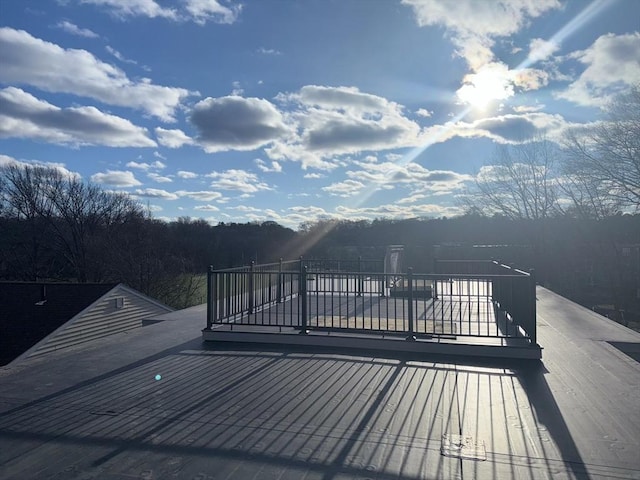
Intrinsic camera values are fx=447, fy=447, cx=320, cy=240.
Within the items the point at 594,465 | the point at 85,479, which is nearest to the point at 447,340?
the point at 594,465

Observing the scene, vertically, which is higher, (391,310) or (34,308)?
(391,310)

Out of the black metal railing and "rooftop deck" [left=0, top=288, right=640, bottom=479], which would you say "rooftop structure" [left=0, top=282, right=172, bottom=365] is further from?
"rooftop deck" [left=0, top=288, right=640, bottom=479]

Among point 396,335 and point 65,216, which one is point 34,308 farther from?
point 65,216

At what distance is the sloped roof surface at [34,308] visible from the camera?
1590 centimetres

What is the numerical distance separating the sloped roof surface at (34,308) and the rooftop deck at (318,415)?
11.4 metres

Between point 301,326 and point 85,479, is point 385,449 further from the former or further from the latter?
point 301,326

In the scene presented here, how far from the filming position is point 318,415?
13.5 ft

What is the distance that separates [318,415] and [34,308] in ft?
57.0

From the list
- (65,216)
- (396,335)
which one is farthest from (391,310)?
(65,216)

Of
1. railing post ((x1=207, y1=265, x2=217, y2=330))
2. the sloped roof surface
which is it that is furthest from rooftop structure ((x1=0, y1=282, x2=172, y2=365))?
railing post ((x1=207, y1=265, x2=217, y2=330))

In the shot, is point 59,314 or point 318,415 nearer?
point 318,415

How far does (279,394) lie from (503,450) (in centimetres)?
225

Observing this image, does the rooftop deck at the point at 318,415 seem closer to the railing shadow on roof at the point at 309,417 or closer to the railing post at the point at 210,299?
the railing shadow on roof at the point at 309,417

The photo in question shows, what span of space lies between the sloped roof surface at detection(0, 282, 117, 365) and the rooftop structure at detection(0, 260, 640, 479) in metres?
11.1
